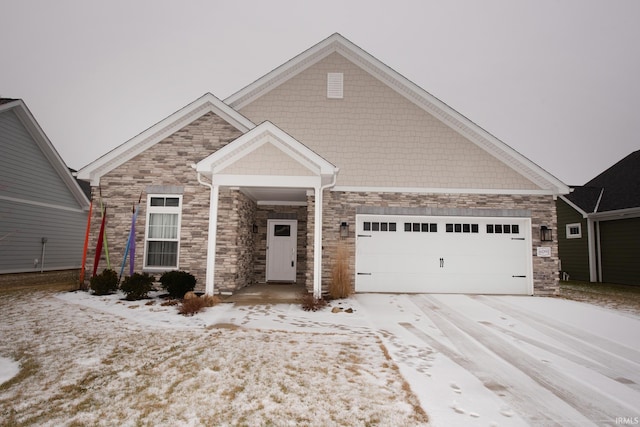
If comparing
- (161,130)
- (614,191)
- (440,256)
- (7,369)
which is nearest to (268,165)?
(161,130)

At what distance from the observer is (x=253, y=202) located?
39.5ft

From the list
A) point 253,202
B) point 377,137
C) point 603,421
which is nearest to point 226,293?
point 253,202

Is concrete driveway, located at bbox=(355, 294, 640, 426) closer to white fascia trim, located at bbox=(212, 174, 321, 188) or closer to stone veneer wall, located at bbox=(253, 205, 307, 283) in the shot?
white fascia trim, located at bbox=(212, 174, 321, 188)

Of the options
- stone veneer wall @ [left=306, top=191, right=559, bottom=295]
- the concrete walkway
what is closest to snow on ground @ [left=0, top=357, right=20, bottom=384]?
the concrete walkway

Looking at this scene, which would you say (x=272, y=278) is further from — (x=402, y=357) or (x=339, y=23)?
(x=339, y=23)

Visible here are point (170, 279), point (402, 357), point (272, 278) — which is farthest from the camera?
point (272, 278)

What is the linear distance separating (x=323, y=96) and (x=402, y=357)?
365 inches

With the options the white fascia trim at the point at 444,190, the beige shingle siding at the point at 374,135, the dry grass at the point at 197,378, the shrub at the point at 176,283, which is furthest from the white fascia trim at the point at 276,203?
the dry grass at the point at 197,378

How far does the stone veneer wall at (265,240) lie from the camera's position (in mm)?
12328

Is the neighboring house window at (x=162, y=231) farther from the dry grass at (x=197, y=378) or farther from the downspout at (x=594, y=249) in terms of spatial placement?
the downspout at (x=594, y=249)

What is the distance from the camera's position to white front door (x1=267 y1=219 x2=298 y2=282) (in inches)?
486

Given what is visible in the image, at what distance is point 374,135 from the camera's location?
1116cm

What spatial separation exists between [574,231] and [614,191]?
2582 millimetres

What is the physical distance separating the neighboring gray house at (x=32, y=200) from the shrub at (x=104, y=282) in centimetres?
848
